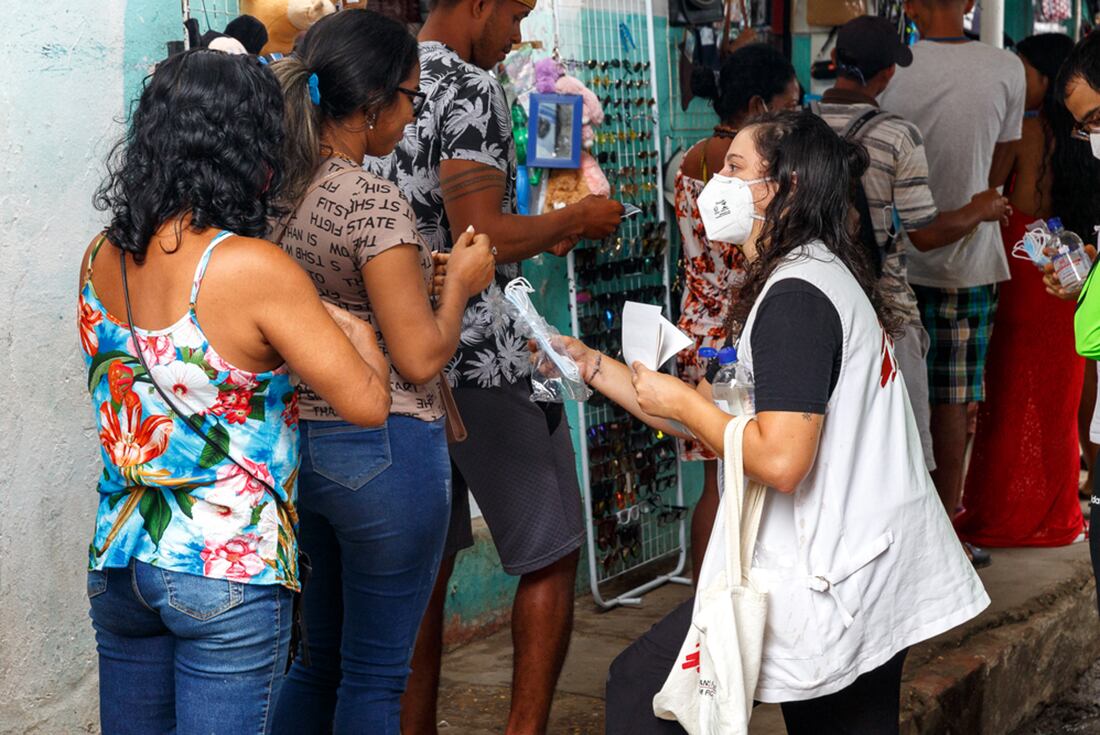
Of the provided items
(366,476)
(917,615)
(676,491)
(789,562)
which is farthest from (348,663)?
(676,491)

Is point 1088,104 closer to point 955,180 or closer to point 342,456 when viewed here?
point 342,456

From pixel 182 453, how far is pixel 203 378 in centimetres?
13

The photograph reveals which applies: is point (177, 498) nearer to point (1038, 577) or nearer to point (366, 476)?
point (366, 476)

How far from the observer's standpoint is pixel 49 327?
3.20m

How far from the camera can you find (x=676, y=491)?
5.43 m

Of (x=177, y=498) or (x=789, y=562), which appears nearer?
(x=177, y=498)

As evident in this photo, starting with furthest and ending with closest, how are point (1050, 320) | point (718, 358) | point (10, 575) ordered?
point (1050, 320) → point (10, 575) → point (718, 358)

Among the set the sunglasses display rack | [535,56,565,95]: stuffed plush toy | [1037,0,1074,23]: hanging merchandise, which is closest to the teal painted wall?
the sunglasses display rack

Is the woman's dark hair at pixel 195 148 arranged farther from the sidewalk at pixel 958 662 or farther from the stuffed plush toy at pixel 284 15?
the sidewalk at pixel 958 662

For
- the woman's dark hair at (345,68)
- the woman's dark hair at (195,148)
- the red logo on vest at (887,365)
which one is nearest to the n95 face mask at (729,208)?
the red logo on vest at (887,365)

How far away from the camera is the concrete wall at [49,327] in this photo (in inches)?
122

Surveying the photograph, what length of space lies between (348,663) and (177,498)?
0.70 meters

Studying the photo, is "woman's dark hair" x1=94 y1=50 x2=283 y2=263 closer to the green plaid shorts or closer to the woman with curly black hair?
the woman with curly black hair

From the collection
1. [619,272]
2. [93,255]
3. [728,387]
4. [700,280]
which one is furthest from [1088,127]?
[93,255]
